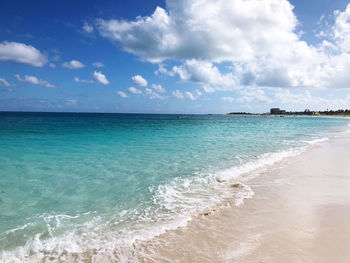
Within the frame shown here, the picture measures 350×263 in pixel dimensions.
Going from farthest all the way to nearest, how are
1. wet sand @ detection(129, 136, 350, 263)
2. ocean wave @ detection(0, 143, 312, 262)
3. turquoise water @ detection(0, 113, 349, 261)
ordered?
1. turquoise water @ detection(0, 113, 349, 261)
2. ocean wave @ detection(0, 143, 312, 262)
3. wet sand @ detection(129, 136, 350, 263)

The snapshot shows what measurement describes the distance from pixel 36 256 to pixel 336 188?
8.98 meters

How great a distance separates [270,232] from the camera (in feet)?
15.1

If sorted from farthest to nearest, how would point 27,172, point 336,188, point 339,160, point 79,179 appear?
point 339,160
point 27,172
point 79,179
point 336,188

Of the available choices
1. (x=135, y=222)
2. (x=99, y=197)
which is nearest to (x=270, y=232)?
Answer: (x=135, y=222)

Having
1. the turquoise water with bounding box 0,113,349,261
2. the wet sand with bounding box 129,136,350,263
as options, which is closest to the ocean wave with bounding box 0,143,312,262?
the turquoise water with bounding box 0,113,349,261

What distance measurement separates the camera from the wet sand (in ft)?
12.7

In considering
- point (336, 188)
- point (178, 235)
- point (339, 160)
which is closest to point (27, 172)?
point (178, 235)

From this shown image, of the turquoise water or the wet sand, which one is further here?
the turquoise water

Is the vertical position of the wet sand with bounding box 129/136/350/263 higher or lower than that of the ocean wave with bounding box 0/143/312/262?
higher

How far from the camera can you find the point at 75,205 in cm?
645

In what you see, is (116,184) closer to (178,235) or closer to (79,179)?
(79,179)

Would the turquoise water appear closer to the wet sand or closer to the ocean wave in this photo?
the ocean wave

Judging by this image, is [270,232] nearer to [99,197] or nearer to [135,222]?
[135,222]

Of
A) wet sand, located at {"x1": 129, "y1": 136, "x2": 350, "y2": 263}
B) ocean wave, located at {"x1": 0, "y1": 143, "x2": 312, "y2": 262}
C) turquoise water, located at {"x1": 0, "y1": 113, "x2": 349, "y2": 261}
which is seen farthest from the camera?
turquoise water, located at {"x1": 0, "y1": 113, "x2": 349, "y2": 261}
